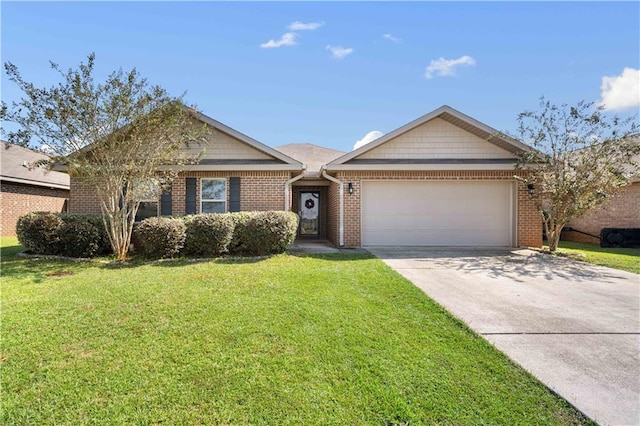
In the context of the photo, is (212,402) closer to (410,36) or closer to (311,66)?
(410,36)

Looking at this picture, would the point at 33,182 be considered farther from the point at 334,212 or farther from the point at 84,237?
the point at 334,212

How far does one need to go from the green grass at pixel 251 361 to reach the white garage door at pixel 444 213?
629 cm

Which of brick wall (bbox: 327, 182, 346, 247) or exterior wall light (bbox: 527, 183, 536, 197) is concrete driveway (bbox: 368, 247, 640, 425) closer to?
exterior wall light (bbox: 527, 183, 536, 197)

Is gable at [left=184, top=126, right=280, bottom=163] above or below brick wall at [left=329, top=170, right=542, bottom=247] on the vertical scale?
above

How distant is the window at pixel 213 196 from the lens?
1173 cm

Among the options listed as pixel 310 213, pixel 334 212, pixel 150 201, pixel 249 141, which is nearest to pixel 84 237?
pixel 150 201

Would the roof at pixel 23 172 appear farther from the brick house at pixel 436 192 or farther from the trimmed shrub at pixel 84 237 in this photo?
the brick house at pixel 436 192

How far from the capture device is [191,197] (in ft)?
38.4

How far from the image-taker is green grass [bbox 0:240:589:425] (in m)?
2.59

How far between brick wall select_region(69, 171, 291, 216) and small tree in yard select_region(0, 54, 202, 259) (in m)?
2.51

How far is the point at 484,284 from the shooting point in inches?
261

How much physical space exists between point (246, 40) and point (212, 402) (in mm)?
11378

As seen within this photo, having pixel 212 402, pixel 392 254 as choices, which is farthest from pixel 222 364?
pixel 392 254

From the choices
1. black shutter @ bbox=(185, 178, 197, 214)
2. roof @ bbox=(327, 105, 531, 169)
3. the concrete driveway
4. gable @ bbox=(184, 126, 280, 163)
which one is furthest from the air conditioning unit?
black shutter @ bbox=(185, 178, 197, 214)
